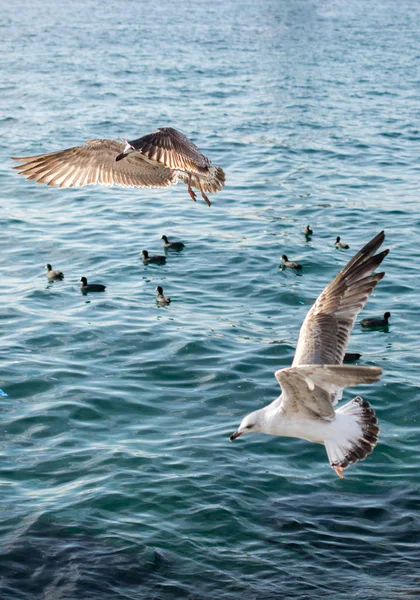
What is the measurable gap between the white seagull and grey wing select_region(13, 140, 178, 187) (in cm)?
438

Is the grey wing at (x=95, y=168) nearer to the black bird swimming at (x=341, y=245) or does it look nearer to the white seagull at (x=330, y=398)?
the white seagull at (x=330, y=398)

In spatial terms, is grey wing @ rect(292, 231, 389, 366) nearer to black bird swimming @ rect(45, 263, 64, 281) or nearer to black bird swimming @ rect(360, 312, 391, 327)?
black bird swimming @ rect(360, 312, 391, 327)

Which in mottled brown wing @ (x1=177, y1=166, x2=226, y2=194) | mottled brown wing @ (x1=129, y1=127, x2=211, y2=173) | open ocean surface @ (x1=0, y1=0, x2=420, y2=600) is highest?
mottled brown wing @ (x1=129, y1=127, x2=211, y2=173)

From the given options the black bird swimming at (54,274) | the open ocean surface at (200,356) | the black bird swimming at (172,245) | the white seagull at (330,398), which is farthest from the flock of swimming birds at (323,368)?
the black bird swimming at (172,245)

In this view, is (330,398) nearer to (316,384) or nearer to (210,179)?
(316,384)

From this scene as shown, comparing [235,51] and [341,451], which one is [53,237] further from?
[235,51]

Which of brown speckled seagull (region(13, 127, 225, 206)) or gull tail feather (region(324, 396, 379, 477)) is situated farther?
brown speckled seagull (region(13, 127, 225, 206))

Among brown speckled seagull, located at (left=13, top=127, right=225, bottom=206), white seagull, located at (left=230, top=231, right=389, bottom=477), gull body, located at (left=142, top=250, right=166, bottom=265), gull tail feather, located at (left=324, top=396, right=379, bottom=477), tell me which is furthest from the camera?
gull body, located at (left=142, top=250, right=166, bottom=265)

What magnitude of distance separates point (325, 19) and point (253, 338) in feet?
183

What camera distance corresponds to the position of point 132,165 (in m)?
13.5

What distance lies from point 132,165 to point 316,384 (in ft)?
20.3

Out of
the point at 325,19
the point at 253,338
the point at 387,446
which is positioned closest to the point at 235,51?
the point at 325,19

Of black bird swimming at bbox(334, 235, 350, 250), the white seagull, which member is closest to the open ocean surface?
black bird swimming at bbox(334, 235, 350, 250)

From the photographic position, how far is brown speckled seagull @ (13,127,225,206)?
1196 cm
